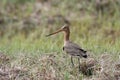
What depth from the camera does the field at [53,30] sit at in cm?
866

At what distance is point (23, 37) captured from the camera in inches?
532

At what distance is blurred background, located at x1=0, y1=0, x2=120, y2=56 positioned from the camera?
1344cm

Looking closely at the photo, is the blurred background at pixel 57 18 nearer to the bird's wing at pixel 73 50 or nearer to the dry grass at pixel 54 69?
the dry grass at pixel 54 69

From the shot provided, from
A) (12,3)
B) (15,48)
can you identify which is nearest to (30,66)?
(15,48)

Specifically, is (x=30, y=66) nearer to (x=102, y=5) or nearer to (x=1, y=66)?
(x=1, y=66)

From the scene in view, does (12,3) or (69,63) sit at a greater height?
(12,3)

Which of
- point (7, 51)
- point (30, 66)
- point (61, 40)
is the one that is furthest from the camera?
point (61, 40)

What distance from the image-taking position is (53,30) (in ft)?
45.3

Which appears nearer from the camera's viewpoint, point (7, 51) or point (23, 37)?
point (7, 51)

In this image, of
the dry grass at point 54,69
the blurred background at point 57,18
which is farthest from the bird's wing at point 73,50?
the blurred background at point 57,18

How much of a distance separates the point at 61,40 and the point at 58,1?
308 cm

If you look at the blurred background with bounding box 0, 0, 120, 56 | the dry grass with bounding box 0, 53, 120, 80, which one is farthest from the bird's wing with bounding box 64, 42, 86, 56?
the blurred background with bounding box 0, 0, 120, 56

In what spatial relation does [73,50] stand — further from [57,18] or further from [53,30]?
[57,18]

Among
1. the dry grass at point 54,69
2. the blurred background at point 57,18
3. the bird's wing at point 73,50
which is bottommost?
the dry grass at point 54,69
